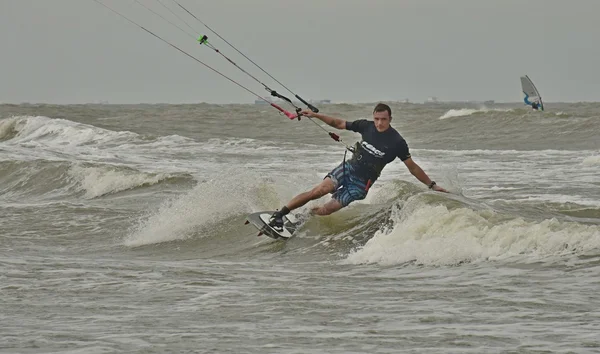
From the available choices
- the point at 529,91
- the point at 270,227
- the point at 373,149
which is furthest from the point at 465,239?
the point at 529,91

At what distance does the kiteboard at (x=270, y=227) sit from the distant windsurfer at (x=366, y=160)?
1.84ft

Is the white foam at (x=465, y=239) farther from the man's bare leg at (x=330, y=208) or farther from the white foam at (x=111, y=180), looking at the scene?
the white foam at (x=111, y=180)

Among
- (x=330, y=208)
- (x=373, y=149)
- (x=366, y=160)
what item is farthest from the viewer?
(x=330, y=208)

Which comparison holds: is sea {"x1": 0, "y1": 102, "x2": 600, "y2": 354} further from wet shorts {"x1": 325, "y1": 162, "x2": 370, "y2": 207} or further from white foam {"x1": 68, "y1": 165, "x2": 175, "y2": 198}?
wet shorts {"x1": 325, "y1": 162, "x2": 370, "y2": 207}

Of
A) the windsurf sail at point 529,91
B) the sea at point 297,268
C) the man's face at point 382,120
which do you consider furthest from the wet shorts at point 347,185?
the windsurf sail at point 529,91

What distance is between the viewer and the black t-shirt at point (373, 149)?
10953 mm

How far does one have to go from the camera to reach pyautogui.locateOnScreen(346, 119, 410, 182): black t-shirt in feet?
35.9

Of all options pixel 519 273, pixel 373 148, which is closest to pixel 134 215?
pixel 373 148

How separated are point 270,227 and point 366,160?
1.56 m

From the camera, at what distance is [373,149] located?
1103cm

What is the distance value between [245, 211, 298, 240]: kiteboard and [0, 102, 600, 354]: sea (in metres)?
0.14

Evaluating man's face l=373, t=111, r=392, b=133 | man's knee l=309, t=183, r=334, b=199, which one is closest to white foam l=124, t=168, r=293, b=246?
man's knee l=309, t=183, r=334, b=199

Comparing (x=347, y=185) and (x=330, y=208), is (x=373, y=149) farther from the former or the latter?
(x=330, y=208)

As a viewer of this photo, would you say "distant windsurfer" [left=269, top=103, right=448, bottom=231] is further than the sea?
Yes
